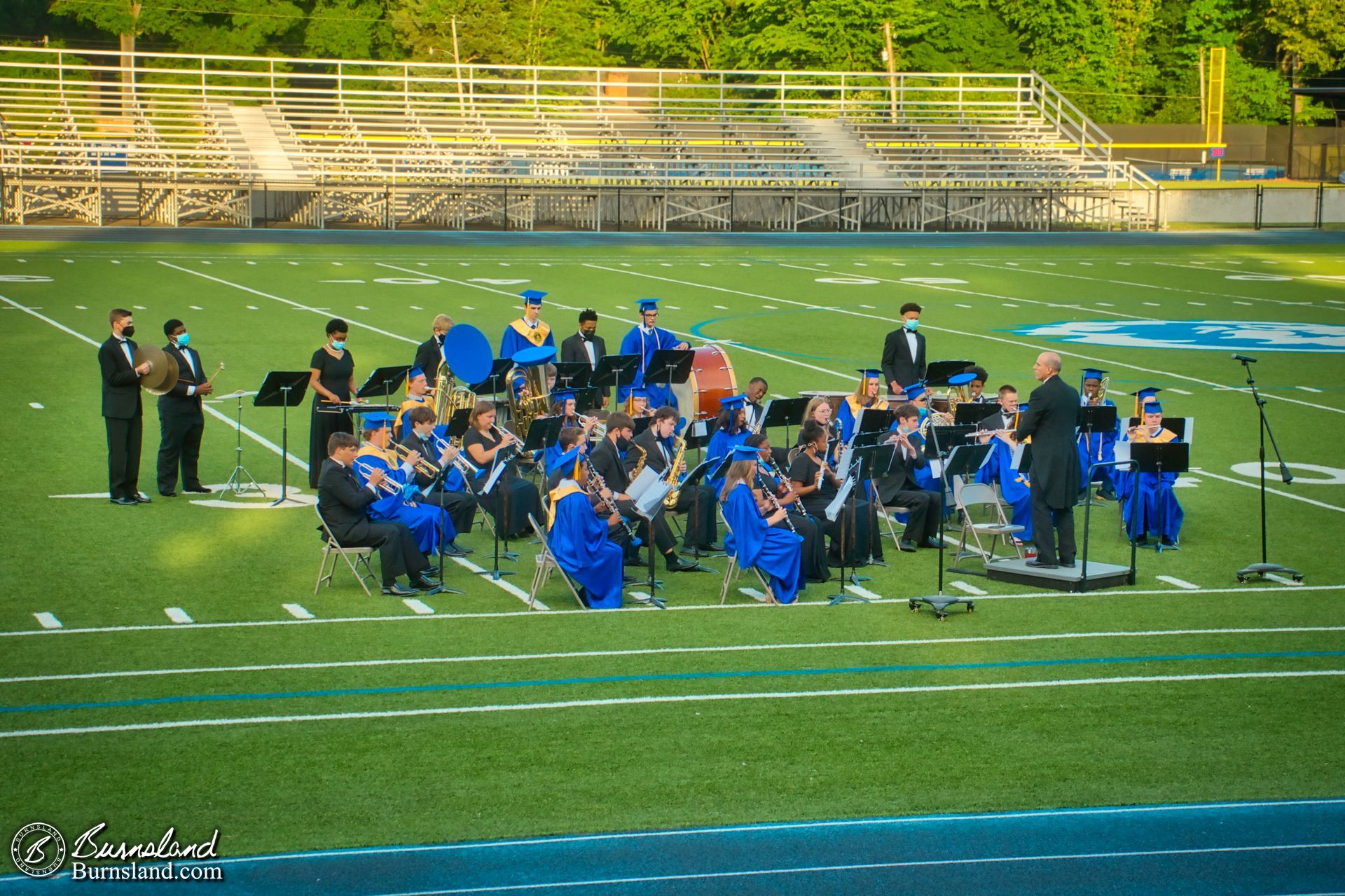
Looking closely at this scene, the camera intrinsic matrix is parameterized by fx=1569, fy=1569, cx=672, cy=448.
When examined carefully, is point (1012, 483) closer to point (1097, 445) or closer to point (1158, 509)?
point (1158, 509)

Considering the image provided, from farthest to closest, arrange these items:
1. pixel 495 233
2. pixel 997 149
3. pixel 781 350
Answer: pixel 997 149 → pixel 495 233 → pixel 781 350

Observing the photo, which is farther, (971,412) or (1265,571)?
(971,412)

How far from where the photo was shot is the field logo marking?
101 ft

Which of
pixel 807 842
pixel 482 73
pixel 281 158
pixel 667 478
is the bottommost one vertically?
pixel 807 842

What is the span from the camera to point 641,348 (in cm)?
2005

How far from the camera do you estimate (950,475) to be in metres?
15.7

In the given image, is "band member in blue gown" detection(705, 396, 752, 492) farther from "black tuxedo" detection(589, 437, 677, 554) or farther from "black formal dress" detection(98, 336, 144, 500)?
"black formal dress" detection(98, 336, 144, 500)

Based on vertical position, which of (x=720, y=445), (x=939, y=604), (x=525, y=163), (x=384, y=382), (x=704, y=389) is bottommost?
(x=939, y=604)

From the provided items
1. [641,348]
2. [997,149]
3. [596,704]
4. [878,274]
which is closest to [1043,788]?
[596,704]

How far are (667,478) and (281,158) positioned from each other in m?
45.2

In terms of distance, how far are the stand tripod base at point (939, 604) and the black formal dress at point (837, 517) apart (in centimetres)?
137

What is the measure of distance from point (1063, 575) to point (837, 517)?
7.15 feet

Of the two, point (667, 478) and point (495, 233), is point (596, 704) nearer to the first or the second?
point (667, 478)

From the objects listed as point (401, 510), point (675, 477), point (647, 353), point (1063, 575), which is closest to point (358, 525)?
point (401, 510)
